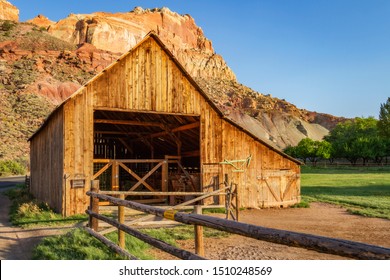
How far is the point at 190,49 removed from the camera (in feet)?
598

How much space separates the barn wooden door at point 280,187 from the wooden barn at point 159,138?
2.0 inches

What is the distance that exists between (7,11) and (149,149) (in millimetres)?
175196

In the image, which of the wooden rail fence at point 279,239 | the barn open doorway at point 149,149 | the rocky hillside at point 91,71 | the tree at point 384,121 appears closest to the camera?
the wooden rail fence at point 279,239

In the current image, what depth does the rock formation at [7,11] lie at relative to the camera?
172 m

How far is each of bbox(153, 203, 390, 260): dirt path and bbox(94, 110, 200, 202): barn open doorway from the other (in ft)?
16.1

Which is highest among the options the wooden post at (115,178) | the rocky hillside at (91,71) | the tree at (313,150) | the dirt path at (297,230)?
the rocky hillside at (91,71)

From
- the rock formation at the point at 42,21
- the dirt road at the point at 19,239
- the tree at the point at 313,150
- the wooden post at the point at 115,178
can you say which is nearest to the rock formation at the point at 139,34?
the rock formation at the point at 42,21

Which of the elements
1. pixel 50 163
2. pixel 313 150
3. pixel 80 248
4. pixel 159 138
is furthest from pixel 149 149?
pixel 313 150

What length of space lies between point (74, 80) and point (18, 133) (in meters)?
40.9

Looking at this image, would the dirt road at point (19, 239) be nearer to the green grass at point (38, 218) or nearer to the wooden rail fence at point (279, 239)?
the green grass at point (38, 218)

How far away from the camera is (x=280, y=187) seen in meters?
21.1

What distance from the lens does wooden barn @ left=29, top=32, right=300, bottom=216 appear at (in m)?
16.0

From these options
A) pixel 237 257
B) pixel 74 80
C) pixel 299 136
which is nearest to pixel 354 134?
pixel 299 136
